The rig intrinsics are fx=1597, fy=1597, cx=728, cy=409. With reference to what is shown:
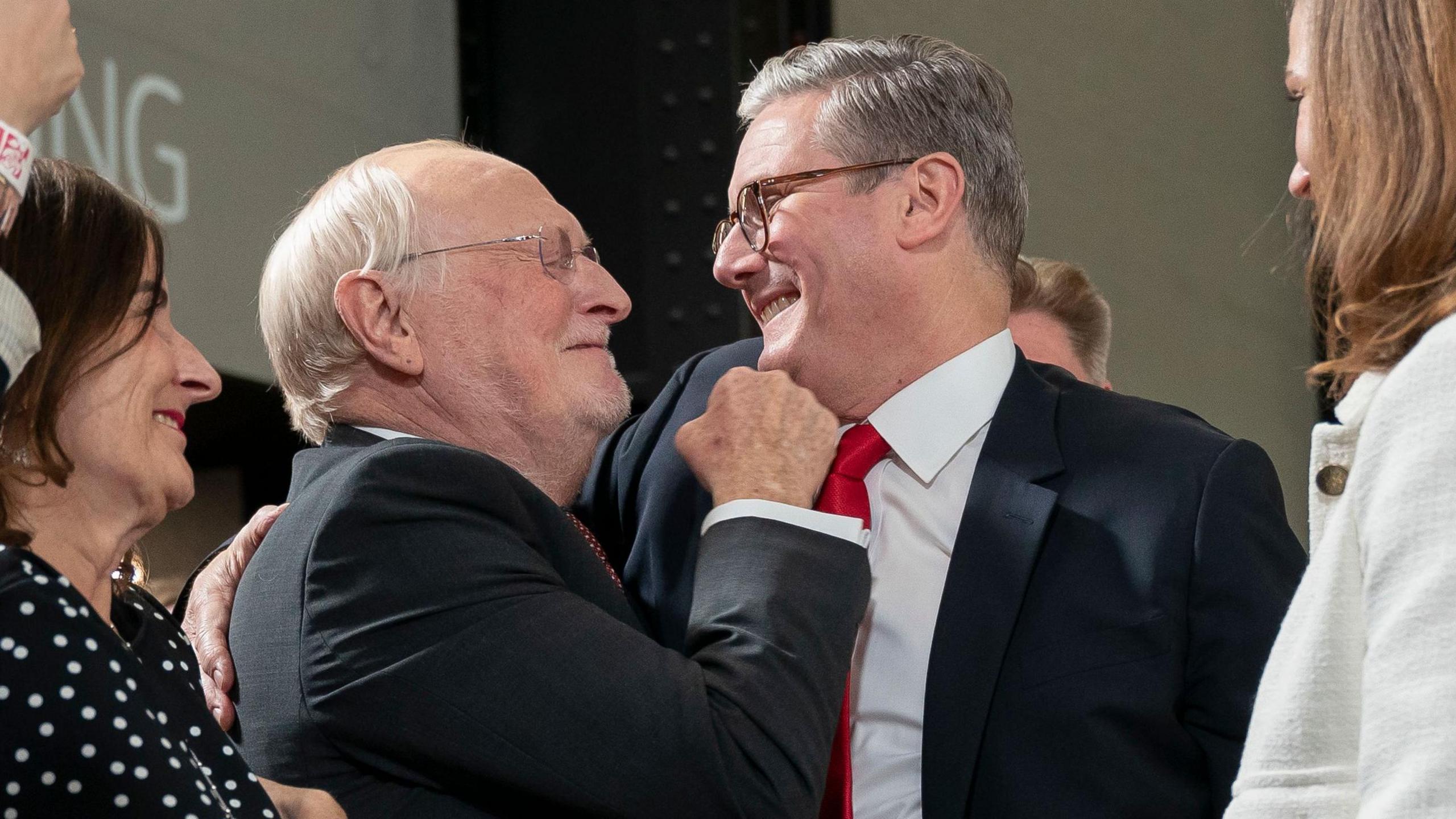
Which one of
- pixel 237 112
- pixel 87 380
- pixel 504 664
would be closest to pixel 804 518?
pixel 504 664

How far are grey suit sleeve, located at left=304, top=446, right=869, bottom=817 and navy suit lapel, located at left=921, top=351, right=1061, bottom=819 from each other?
5.2 inches

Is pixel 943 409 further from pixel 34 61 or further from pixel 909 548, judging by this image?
pixel 34 61

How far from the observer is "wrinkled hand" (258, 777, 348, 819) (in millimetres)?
1564

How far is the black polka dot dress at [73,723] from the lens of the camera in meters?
1.25

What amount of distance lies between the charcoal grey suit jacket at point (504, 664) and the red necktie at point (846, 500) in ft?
0.38

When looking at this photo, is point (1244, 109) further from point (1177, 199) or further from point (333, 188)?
point (333, 188)

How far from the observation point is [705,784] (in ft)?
5.22

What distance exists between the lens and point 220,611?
1938 mm

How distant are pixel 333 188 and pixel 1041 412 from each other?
100 cm

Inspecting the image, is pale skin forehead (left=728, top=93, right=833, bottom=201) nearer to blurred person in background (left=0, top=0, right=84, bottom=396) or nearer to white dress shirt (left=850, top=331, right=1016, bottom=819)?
white dress shirt (left=850, top=331, right=1016, bottom=819)

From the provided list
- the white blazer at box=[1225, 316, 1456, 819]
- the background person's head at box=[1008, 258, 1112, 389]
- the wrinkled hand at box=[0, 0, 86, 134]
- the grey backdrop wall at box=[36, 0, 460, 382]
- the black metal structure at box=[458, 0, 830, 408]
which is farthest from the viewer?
the grey backdrop wall at box=[36, 0, 460, 382]

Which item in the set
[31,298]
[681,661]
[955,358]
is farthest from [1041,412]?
[31,298]

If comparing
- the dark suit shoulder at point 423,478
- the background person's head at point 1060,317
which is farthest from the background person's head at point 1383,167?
the background person's head at point 1060,317

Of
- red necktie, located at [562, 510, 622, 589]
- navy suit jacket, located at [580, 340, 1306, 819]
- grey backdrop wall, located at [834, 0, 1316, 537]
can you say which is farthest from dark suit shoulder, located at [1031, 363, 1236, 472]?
grey backdrop wall, located at [834, 0, 1316, 537]
